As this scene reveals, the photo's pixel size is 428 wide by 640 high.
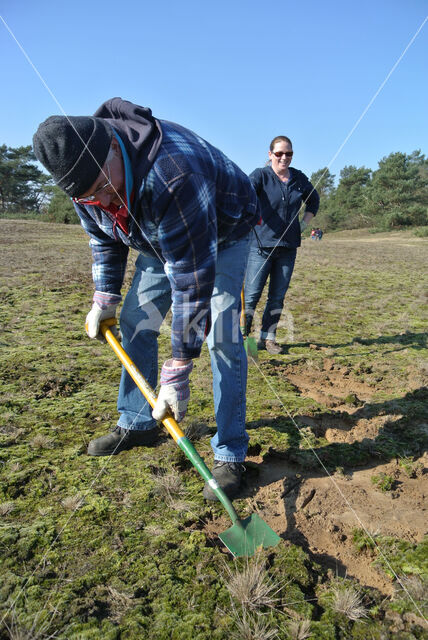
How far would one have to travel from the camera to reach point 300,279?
8969mm

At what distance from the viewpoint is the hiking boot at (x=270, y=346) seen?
15.4 ft

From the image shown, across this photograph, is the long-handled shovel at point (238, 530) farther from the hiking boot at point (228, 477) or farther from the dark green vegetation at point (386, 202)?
the dark green vegetation at point (386, 202)

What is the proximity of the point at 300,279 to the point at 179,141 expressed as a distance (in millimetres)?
7407

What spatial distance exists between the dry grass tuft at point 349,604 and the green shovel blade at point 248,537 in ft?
1.15

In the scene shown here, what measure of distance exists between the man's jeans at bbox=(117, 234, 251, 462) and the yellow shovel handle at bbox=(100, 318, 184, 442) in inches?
3.9

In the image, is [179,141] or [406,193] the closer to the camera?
[179,141]

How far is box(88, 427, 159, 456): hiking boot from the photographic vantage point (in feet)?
8.48

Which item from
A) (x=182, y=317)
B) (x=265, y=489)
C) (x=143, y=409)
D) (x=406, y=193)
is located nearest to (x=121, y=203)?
(x=182, y=317)

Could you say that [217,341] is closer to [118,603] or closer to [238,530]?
[238,530]

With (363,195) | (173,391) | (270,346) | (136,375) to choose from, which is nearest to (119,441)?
(136,375)

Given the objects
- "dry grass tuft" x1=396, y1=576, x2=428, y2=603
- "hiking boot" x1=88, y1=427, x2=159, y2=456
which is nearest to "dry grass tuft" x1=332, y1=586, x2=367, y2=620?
"dry grass tuft" x1=396, y1=576, x2=428, y2=603

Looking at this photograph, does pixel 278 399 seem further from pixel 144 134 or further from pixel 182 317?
pixel 144 134

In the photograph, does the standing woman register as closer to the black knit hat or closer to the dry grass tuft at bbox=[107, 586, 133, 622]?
the black knit hat

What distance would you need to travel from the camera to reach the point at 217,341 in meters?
2.27
